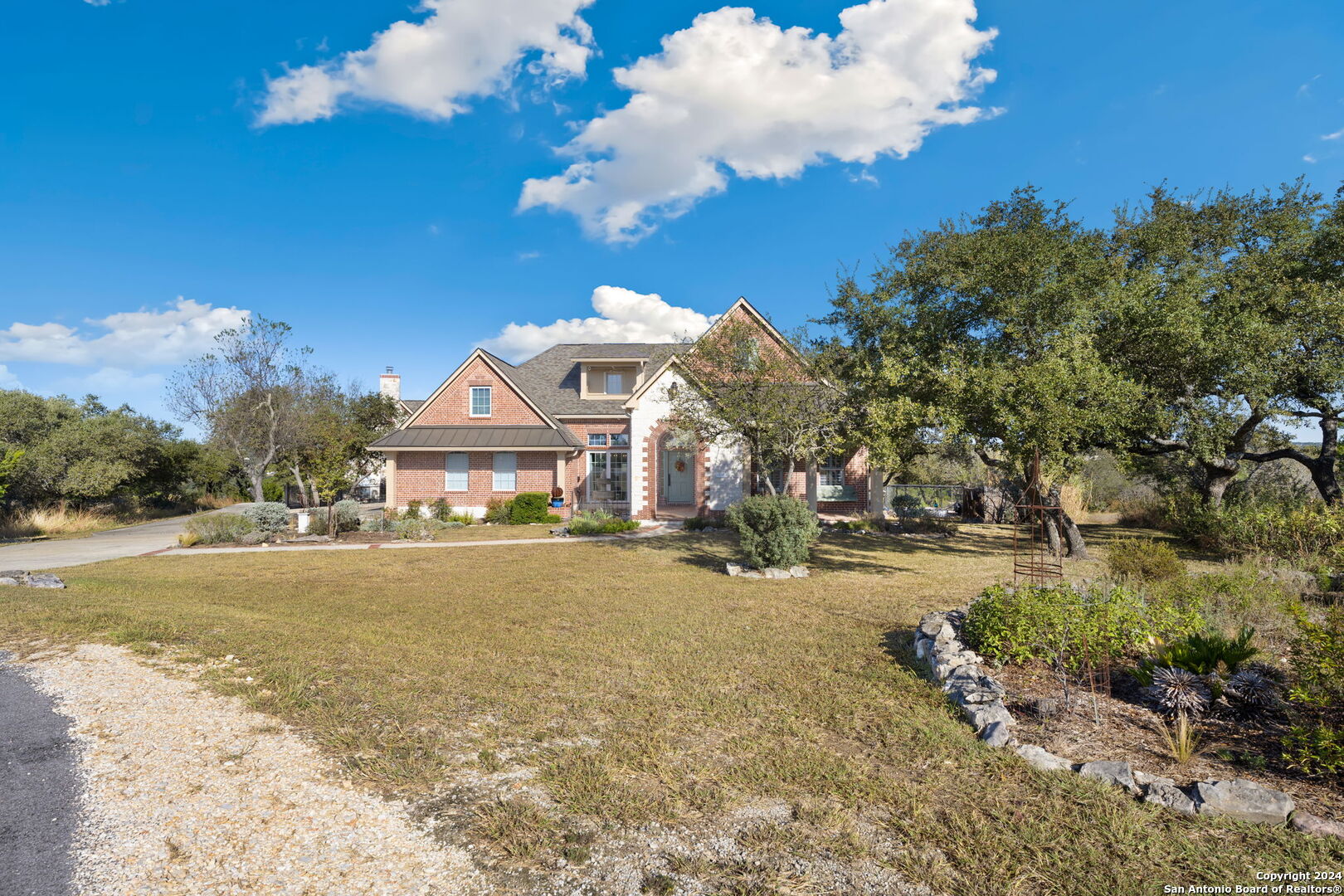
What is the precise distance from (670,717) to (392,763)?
2.26 metres

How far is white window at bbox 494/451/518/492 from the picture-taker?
24500 mm

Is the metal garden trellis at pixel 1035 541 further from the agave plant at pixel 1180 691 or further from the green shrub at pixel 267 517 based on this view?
the green shrub at pixel 267 517

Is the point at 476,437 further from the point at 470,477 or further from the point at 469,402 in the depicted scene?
the point at 469,402

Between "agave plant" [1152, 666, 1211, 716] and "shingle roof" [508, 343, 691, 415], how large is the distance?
769 inches

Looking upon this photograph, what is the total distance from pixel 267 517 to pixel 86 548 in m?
4.54

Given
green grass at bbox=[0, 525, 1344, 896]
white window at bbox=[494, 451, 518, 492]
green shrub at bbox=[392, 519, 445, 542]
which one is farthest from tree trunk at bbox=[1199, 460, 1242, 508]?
white window at bbox=[494, 451, 518, 492]

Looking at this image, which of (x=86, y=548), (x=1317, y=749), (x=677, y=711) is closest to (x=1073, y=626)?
(x=1317, y=749)

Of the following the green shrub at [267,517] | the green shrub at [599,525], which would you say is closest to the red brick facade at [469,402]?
the green shrub at [599,525]

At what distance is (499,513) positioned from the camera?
2325 centimetres

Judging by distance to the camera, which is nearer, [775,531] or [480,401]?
[775,531]

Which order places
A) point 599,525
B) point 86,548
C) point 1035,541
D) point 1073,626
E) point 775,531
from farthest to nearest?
point 599,525 → point 86,548 → point 1035,541 → point 775,531 → point 1073,626

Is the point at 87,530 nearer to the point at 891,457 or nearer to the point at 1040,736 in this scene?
the point at 891,457

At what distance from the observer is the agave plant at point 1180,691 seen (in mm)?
4977

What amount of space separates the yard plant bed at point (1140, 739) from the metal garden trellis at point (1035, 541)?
1533 mm
